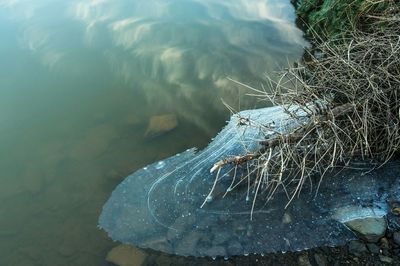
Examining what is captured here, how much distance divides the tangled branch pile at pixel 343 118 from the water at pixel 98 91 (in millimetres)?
1381

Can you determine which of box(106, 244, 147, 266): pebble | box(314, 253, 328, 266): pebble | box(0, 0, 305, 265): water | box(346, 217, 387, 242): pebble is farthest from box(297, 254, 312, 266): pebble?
box(0, 0, 305, 265): water

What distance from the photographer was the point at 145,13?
8617mm

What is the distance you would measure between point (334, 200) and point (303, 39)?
4222 millimetres

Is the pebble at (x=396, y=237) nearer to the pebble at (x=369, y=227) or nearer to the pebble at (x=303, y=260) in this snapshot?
the pebble at (x=369, y=227)

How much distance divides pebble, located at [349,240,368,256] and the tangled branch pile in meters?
0.67

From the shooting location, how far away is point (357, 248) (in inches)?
135

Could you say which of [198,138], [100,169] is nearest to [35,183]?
[100,169]

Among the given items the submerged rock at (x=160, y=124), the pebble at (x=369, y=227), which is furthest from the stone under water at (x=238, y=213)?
the submerged rock at (x=160, y=124)

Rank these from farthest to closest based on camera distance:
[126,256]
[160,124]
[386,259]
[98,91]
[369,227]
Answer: [98,91]
[160,124]
[126,256]
[369,227]
[386,259]

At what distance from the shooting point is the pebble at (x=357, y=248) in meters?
3.40

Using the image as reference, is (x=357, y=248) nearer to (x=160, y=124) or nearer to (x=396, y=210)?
(x=396, y=210)

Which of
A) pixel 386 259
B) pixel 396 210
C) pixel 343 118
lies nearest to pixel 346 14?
pixel 343 118

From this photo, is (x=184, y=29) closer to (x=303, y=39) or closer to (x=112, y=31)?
(x=112, y=31)

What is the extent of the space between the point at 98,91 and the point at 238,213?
3381 millimetres
